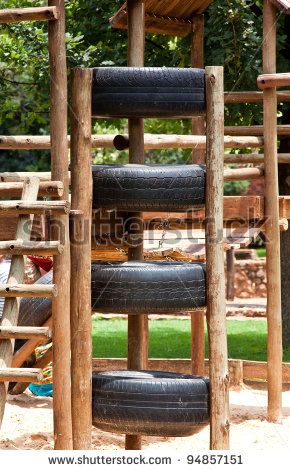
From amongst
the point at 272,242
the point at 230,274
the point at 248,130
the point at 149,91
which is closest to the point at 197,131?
the point at 248,130

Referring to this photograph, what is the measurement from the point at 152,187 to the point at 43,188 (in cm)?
72

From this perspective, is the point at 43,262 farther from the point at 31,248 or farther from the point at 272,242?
the point at 31,248

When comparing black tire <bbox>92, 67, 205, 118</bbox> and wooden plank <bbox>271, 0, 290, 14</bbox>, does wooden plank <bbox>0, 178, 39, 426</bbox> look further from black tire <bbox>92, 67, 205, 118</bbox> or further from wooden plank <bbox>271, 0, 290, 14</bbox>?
wooden plank <bbox>271, 0, 290, 14</bbox>

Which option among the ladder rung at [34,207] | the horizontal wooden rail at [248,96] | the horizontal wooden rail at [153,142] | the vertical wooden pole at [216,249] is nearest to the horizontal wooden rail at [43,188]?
the ladder rung at [34,207]

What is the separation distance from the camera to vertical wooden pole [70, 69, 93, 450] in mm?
5340

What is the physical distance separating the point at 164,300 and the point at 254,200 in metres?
2.65

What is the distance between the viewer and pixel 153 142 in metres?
7.39

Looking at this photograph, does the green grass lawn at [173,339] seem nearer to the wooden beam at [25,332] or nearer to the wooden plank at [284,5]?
the wooden plank at [284,5]

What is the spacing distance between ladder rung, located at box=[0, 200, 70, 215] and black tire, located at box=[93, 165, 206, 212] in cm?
25

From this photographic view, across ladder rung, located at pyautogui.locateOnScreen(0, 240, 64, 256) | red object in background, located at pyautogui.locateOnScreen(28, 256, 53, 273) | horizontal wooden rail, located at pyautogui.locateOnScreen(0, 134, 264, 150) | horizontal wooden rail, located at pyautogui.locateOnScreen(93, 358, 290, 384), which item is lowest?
horizontal wooden rail, located at pyautogui.locateOnScreen(93, 358, 290, 384)

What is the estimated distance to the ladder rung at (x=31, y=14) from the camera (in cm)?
555

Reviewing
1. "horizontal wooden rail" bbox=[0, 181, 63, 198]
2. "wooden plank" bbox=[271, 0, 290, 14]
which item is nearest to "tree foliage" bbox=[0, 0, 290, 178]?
"wooden plank" bbox=[271, 0, 290, 14]

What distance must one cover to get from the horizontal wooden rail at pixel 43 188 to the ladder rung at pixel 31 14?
983 mm

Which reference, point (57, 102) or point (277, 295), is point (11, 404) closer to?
point (277, 295)
